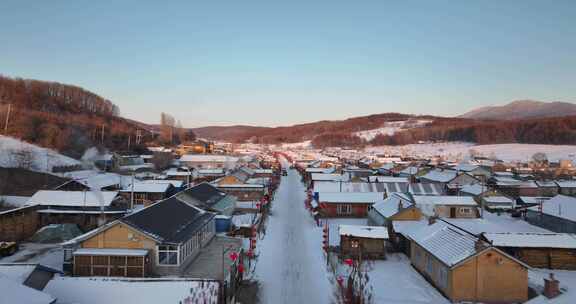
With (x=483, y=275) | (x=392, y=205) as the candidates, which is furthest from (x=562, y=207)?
(x=483, y=275)

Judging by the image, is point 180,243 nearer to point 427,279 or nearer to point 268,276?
point 268,276

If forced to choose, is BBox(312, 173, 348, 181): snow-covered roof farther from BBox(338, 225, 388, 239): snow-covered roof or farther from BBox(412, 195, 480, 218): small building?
BBox(338, 225, 388, 239): snow-covered roof

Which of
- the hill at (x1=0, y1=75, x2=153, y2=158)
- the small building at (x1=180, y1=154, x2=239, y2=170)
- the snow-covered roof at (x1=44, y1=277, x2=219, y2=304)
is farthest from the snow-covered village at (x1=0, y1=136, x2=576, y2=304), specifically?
the small building at (x1=180, y1=154, x2=239, y2=170)

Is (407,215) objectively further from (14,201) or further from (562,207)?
(14,201)

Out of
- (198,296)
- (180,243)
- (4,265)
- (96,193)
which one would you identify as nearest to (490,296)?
(198,296)

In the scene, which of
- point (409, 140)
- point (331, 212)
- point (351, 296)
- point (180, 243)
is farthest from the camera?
point (409, 140)

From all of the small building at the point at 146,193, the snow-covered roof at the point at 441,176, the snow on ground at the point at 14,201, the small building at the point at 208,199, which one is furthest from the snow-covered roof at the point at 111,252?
the snow-covered roof at the point at 441,176
